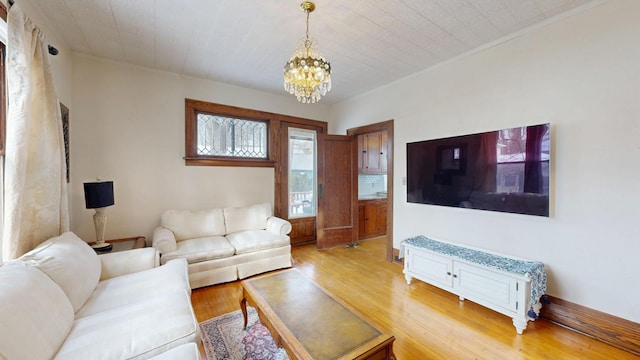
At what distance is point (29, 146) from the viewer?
1665 millimetres

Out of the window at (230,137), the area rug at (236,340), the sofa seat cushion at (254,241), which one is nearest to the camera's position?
the area rug at (236,340)

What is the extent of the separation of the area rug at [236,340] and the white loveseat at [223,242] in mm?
752

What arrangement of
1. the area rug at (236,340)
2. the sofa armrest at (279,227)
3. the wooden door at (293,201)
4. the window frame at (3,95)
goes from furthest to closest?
the wooden door at (293,201) → the sofa armrest at (279,227) → the area rug at (236,340) → the window frame at (3,95)

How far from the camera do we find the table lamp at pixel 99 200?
2361 mm

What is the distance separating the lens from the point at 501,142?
242 cm

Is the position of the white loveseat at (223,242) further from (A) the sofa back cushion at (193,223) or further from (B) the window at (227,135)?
(B) the window at (227,135)

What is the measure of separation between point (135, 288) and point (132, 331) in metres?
0.63

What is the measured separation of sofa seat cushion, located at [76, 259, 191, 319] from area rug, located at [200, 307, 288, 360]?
1.49 ft

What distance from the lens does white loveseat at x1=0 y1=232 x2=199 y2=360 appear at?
3.44 feet

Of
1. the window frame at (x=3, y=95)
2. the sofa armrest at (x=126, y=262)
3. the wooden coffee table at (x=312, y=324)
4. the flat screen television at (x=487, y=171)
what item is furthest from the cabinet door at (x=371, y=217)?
the window frame at (x=3, y=95)

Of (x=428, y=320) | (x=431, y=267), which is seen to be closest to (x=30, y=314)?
(x=428, y=320)

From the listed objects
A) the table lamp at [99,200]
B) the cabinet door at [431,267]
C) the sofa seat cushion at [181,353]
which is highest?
the table lamp at [99,200]

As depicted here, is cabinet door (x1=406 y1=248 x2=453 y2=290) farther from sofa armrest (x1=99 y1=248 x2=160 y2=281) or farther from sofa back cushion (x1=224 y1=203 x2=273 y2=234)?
sofa armrest (x1=99 y1=248 x2=160 y2=281)

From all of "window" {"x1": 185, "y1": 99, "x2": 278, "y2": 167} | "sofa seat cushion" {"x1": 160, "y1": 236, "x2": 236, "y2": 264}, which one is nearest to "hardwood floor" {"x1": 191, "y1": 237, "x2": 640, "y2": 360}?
"sofa seat cushion" {"x1": 160, "y1": 236, "x2": 236, "y2": 264}
